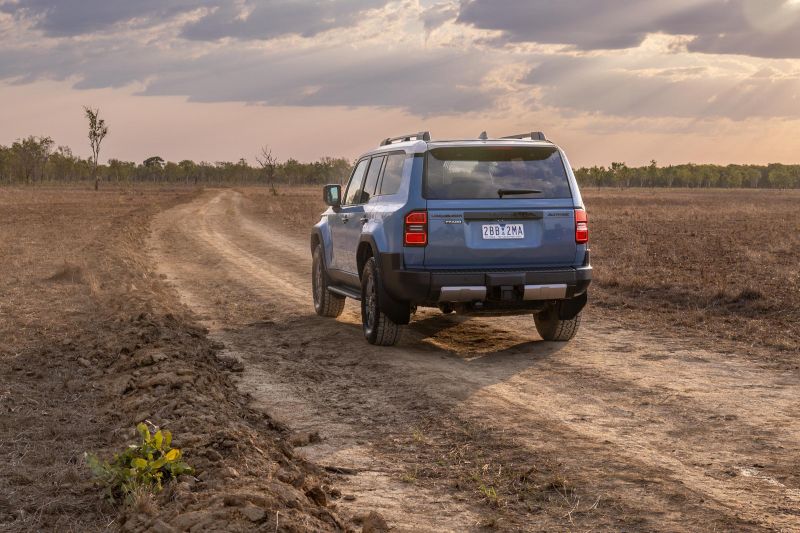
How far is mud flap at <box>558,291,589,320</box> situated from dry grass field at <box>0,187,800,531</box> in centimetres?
39

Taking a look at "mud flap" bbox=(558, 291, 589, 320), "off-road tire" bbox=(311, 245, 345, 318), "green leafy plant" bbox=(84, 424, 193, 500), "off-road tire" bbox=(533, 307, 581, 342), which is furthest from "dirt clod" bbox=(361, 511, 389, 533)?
"off-road tire" bbox=(311, 245, 345, 318)

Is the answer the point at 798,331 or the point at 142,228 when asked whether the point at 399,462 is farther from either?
the point at 142,228

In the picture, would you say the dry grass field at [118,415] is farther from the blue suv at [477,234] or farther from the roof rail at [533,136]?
the roof rail at [533,136]

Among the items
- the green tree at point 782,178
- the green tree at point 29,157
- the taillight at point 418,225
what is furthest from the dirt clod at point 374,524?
the green tree at point 782,178

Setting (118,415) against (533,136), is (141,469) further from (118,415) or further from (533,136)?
(533,136)

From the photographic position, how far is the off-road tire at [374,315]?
360 inches

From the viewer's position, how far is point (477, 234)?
27.9 feet

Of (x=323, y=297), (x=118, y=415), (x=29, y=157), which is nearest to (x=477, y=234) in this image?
(x=323, y=297)

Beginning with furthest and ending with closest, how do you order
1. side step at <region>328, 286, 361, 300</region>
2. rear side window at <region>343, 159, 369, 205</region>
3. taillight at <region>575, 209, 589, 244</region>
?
1. rear side window at <region>343, 159, 369, 205</region>
2. side step at <region>328, 286, 361, 300</region>
3. taillight at <region>575, 209, 589, 244</region>

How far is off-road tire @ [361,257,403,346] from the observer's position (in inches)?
360

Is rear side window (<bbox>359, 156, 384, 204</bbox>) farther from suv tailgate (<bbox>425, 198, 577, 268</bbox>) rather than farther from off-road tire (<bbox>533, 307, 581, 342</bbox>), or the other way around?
off-road tire (<bbox>533, 307, 581, 342</bbox>)

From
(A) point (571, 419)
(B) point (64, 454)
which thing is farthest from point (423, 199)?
(B) point (64, 454)

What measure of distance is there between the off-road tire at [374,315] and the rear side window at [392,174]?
0.78m

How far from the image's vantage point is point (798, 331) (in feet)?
34.3
